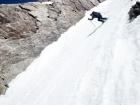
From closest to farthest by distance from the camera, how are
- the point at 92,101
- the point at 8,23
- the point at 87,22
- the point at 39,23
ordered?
1. the point at 92,101
2. the point at 8,23
3. the point at 39,23
4. the point at 87,22

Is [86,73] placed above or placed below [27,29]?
below

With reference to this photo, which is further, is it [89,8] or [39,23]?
[89,8]

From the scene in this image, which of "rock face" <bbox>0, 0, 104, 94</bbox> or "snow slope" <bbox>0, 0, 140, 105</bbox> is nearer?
"snow slope" <bbox>0, 0, 140, 105</bbox>

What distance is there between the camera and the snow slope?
13164 millimetres

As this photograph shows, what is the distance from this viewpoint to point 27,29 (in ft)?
86.0

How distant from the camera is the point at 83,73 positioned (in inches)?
661

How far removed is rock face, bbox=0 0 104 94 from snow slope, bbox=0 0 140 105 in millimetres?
836

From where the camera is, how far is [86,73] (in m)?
16.3

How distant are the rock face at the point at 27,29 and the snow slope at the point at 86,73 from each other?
0.84 meters

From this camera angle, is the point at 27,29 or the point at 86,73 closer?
the point at 86,73

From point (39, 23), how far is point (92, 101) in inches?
621

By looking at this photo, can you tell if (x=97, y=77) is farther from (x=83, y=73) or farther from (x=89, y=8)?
(x=89, y=8)

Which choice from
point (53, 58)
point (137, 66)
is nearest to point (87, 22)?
point (53, 58)

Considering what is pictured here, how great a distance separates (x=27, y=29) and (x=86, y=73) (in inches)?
457
